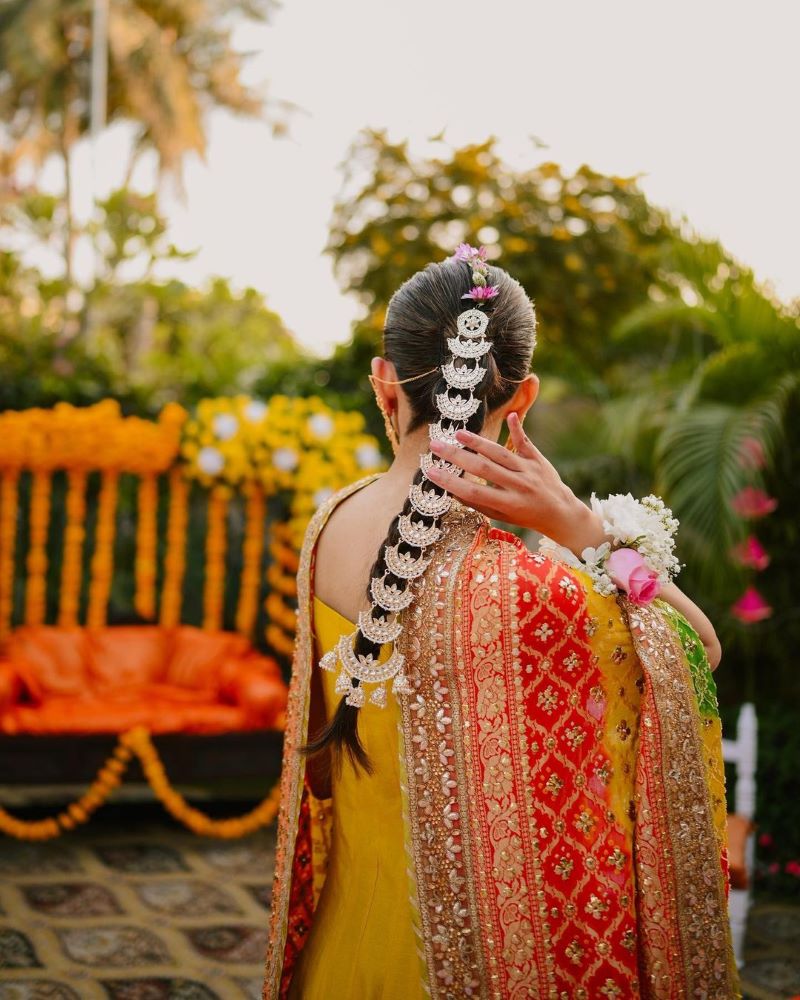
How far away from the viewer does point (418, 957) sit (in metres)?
1.68

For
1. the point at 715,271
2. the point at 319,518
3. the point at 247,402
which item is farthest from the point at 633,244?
the point at 319,518

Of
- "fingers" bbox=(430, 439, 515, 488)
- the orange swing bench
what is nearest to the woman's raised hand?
"fingers" bbox=(430, 439, 515, 488)

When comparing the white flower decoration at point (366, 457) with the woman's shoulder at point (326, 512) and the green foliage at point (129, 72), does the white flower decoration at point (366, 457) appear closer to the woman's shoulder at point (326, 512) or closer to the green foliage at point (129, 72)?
the woman's shoulder at point (326, 512)

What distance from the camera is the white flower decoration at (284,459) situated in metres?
5.27

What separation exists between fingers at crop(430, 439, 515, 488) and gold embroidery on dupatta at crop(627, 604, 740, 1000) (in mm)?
322

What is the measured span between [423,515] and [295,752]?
0.60 m

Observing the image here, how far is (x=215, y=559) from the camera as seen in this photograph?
5.66 meters

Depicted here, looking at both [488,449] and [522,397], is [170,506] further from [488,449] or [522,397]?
[488,449]

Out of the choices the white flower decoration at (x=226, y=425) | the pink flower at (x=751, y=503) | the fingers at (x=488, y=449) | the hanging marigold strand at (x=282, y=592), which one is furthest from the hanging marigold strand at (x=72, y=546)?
the fingers at (x=488, y=449)

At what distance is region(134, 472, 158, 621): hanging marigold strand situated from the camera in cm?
563

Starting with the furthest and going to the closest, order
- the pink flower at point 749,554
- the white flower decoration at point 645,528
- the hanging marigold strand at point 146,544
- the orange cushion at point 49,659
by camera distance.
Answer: the hanging marigold strand at point 146,544 < the orange cushion at point 49,659 < the pink flower at point 749,554 < the white flower decoration at point 645,528

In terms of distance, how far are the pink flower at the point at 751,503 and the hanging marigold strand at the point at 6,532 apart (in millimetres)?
3681

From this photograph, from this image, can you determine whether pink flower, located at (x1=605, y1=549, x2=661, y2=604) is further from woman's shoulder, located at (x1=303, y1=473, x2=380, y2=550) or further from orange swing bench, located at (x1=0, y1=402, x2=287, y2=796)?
orange swing bench, located at (x1=0, y1=402, x2=287, y2=796)

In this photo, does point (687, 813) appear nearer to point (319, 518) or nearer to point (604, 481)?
point (319, 518)
